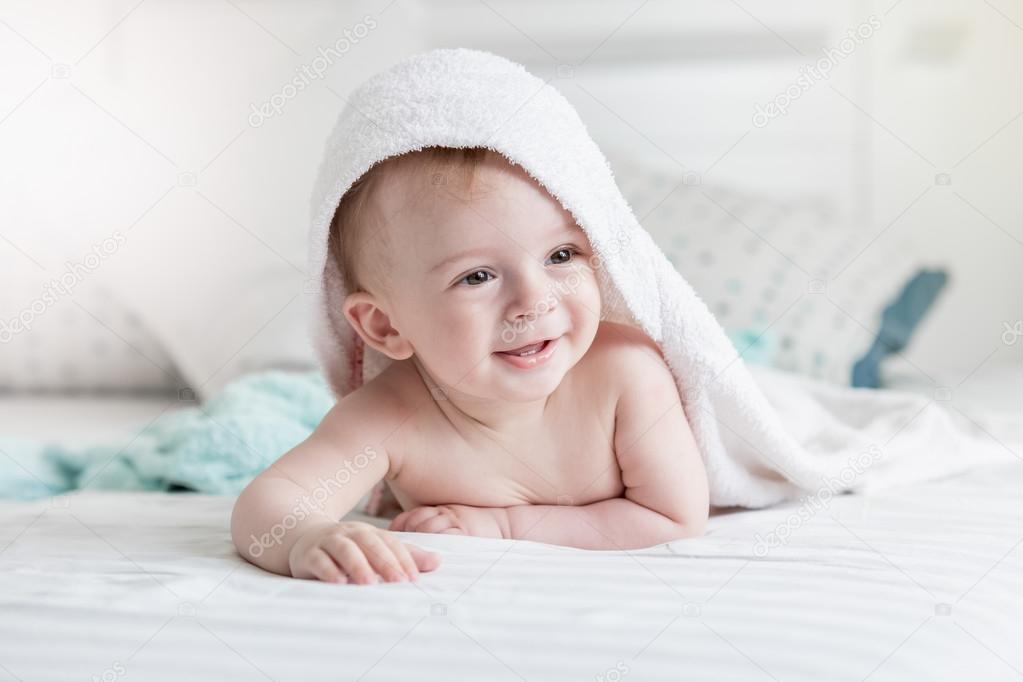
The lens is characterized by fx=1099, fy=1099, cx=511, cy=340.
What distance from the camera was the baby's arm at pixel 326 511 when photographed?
33.5 inches

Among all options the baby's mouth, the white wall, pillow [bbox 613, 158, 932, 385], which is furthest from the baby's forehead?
the white wall

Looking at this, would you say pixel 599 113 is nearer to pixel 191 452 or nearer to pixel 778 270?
pixel 778 270

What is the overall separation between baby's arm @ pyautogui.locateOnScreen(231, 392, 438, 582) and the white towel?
17 cm

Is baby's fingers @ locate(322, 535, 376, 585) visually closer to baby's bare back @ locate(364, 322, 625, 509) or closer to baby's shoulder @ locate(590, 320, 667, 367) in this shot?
baby's bare back @ locate(364, 322, 625, 509)

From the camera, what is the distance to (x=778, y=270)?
76.4 inches

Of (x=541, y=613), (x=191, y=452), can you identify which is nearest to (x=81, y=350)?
(x=191, y=452)

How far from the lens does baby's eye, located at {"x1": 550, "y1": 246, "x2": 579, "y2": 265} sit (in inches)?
40.7

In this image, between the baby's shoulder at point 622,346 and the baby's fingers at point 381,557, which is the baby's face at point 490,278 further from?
the baby's fingers at point 381,557

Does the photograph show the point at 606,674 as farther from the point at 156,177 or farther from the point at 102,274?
the point at 156,177

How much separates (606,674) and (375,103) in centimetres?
58

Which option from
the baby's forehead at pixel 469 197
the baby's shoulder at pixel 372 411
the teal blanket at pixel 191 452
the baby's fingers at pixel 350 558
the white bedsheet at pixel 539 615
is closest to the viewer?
the white bedsheet at pixel 539 615

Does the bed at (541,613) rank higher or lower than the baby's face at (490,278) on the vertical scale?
lower

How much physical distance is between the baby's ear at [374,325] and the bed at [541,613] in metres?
0.21

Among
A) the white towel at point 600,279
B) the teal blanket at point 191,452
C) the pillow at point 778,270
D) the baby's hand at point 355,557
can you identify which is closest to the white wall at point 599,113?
the pillow at point 778,270
